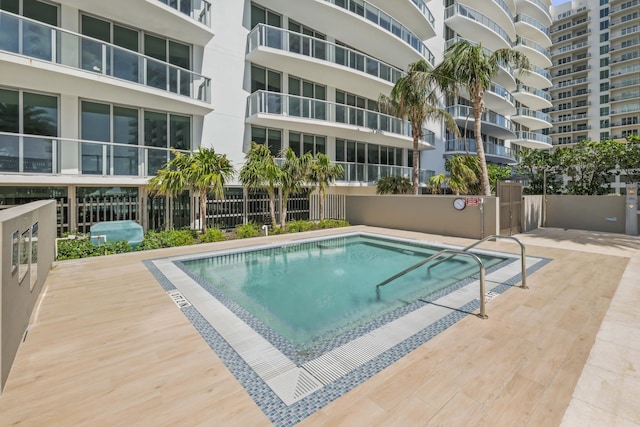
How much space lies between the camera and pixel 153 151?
11555mm

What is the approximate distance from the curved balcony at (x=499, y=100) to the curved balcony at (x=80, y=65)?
24.4 meters

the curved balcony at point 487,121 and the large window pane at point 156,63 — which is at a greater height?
the curved balcony at point 487,121

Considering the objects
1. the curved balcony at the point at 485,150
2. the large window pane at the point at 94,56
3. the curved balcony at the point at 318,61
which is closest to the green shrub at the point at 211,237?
the large window pane at the point at 94,56

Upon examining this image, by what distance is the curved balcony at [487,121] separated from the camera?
23344 mm

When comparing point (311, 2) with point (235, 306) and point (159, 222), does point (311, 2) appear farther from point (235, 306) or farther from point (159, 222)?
point (235, 306)

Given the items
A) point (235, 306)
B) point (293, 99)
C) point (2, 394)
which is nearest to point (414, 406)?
point (235, 306)

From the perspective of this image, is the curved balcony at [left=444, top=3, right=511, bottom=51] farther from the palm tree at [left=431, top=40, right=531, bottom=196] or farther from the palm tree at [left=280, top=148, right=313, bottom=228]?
the palm tree at [left=280, top=148, right=313, bottom=228]

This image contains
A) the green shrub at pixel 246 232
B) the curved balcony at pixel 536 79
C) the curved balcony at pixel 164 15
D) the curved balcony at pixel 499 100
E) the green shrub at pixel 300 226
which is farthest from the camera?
the curved balcony at pixel 536 79

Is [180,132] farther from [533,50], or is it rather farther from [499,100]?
[533,50]

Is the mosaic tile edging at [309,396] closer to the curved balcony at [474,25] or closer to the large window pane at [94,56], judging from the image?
the large window pane at [94,56]

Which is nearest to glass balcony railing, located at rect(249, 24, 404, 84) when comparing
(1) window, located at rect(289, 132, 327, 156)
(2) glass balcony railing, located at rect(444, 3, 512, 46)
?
(1) window, located at rect(289, 132, 327, 156)

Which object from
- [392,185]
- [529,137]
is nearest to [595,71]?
[529,137]

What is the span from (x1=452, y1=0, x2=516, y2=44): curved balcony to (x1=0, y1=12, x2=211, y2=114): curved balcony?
26354 millimetres

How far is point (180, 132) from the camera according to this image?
1305 cm
